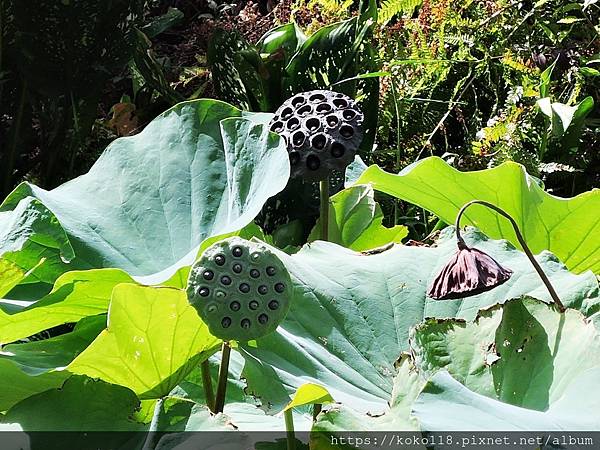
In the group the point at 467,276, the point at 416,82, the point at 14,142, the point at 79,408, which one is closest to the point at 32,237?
the point at 79,408

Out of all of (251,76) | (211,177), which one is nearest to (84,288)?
(211,177)

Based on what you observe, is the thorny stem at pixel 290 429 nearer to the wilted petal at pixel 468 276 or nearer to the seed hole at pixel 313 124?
the wilted petal at pixel 468 276

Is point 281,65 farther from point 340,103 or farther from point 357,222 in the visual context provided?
point 340,103

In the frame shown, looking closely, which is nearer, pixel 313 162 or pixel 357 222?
pixel 313 162

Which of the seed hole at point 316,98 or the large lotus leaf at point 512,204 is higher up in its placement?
the seed hole at point 316,98

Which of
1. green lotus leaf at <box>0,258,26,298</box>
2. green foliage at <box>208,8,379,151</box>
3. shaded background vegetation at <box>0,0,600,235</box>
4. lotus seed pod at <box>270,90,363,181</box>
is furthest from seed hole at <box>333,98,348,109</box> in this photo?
shaded background vegetation at <box>0,0,600,235</box>

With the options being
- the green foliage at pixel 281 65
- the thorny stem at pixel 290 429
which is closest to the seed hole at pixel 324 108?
the thorny stem at pixel 290 429

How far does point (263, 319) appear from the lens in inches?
25.3

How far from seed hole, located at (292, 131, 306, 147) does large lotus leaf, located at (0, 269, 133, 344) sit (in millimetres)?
256

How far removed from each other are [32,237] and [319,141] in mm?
317

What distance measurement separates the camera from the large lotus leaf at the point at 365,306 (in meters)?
0.78

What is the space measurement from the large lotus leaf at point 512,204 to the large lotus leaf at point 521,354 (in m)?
0.28

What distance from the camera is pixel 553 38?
1.92 meters

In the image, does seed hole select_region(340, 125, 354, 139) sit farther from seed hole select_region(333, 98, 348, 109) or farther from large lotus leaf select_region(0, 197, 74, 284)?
large lotus leaf select_region(0, 197, 74, 284)
